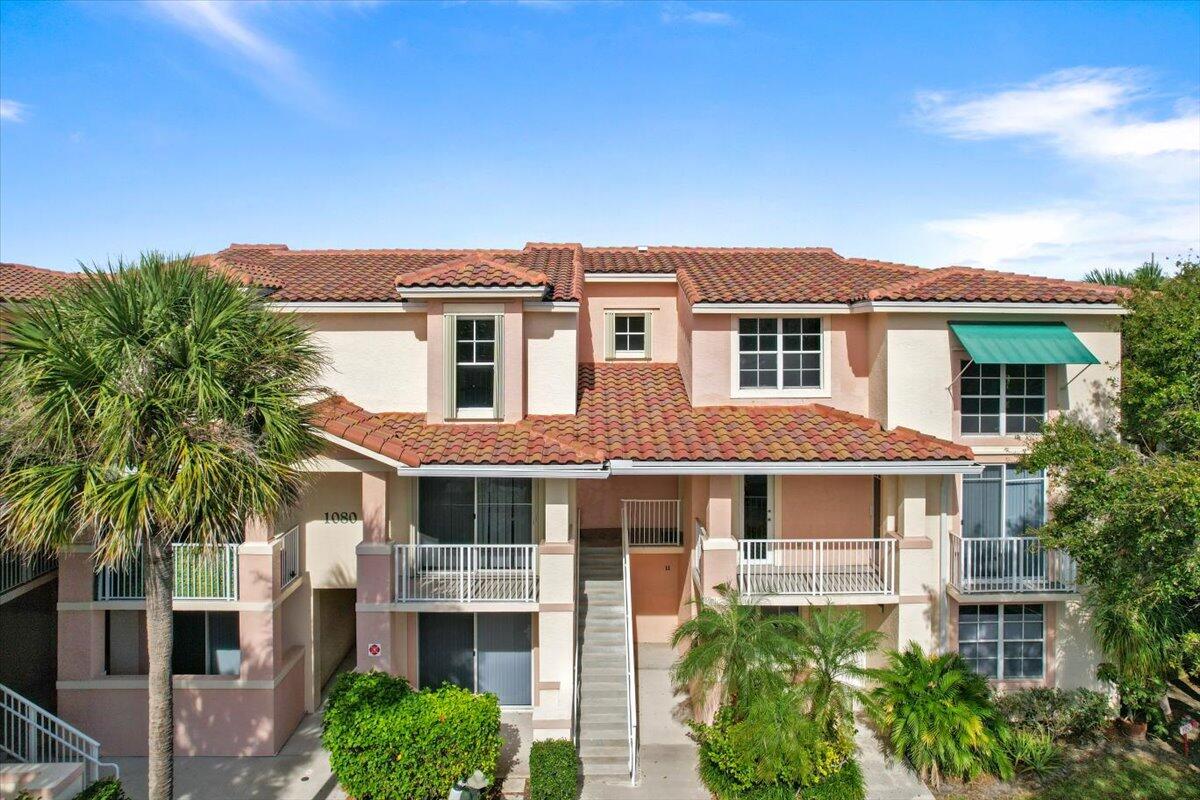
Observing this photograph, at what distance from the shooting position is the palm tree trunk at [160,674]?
34.5 ft

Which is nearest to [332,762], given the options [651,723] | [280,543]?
[280,543]

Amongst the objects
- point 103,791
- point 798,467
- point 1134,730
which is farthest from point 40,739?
point 1134,730

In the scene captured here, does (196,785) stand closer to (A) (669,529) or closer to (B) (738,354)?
(A) (669,529)

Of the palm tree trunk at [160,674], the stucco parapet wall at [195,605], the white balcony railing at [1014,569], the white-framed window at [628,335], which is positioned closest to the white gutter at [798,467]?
the white balcony railing at [1014,569]

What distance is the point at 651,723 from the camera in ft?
52.4

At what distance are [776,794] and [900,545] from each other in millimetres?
5823

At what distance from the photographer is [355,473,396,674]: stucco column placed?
1474cm

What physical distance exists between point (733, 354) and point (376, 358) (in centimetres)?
904

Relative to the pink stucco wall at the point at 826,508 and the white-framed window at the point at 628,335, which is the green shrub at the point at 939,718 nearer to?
the pink stucco wall at the point at 826,508

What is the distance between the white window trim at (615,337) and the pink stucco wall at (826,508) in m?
6.43

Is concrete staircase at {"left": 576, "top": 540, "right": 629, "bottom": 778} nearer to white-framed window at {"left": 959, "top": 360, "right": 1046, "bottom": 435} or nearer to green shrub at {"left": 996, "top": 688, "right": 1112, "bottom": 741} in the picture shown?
green shrub at {"left": 996, "top": 688, "right": 1112, "bottom": 741}

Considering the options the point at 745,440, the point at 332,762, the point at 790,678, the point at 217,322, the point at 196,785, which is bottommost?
the point at 196,785

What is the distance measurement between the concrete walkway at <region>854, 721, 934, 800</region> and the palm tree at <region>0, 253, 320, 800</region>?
1240cm

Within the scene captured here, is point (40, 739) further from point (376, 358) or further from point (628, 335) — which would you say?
point (628, 335)
